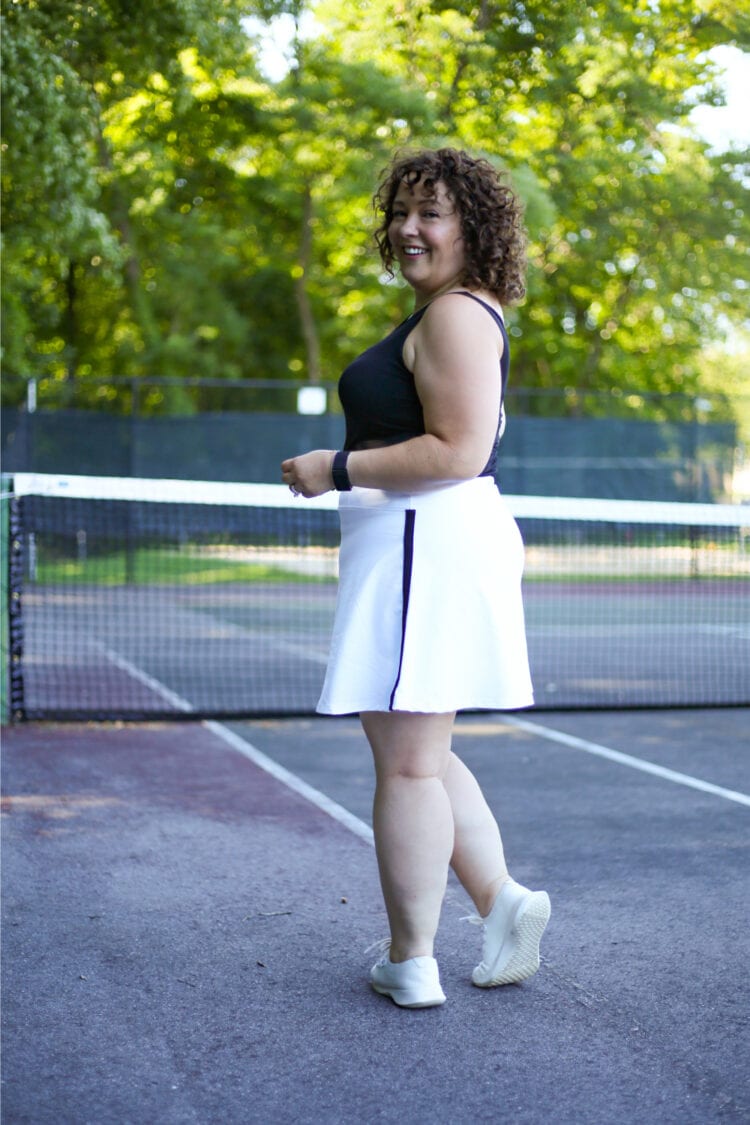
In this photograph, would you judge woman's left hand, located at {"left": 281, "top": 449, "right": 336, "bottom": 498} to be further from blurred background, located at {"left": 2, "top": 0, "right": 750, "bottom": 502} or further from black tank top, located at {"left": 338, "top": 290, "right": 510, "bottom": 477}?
blurred background, located at {"left": 2, "top": 0, "right": 750, "bottom": 502}

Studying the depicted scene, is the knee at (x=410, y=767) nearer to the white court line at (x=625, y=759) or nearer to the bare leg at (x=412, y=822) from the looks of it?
the bare leg at (x=412, y=822)

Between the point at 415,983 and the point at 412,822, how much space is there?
0.39m

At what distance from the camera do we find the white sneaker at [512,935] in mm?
3496

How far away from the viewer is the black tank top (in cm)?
333

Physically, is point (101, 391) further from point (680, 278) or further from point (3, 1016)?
point (3, 1016)

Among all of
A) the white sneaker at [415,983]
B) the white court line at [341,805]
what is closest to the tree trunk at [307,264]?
the white court line at [341,805]

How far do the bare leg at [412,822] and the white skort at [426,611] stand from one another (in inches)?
4.3

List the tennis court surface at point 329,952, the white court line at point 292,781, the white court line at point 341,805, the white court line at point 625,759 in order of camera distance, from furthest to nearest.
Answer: the white court line at point 625,759 → the white court line at point 341,805 → the white court line at point 292,781 → the tennis court surface at point 329,952

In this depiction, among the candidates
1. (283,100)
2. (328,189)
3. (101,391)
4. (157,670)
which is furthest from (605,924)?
(328,189)

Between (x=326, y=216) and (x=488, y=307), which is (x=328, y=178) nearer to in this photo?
(x=326, y=216)

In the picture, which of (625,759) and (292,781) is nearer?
(292,781)

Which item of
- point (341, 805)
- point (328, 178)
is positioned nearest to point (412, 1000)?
point (341, 805)

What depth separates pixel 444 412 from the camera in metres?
3.21

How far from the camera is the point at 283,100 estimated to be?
946 inches
